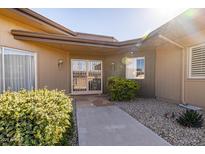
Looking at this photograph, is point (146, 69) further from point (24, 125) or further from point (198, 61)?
point (24, 125)

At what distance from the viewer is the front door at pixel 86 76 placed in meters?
11.1

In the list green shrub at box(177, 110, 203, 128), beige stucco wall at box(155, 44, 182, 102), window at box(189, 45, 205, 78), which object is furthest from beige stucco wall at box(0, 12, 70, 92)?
window at box(189, 45, 205, 78)

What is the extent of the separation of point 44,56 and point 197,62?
7153 millimetres

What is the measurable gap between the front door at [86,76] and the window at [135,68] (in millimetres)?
2437

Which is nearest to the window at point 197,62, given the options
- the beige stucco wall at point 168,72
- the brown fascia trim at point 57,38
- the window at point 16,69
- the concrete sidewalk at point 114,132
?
the beige stucco wall at point 168,72

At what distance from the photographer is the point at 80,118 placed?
5.31 m

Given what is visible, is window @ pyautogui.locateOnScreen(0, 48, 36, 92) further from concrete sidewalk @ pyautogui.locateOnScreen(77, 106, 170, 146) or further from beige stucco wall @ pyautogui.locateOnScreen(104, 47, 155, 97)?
beige stucco wall @ pyautogui.locateOnScreen(104, 47, 155, 97)

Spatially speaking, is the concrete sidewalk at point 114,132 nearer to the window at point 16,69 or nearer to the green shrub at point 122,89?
the window at point 16,69

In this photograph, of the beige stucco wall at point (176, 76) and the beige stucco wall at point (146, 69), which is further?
the beige stucco wall at point (146, 69)

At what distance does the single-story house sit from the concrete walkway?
3278 mm

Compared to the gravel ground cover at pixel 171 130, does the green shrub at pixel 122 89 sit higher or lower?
higher
